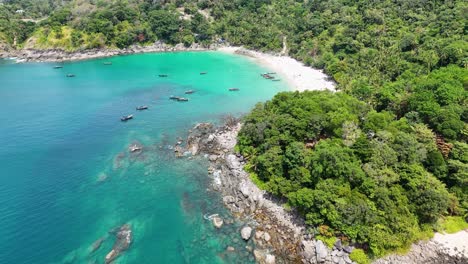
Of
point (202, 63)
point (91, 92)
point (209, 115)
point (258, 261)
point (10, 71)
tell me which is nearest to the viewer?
point (258, 261)

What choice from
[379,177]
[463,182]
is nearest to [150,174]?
[379,177]

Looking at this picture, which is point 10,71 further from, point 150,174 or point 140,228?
point 140,228

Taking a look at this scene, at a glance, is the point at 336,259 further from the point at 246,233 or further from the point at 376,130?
the point at 376,130

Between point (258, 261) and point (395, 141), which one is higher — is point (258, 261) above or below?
below

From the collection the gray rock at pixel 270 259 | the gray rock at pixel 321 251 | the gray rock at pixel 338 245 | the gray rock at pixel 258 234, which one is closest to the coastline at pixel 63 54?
the gray rock at pixel 258 234

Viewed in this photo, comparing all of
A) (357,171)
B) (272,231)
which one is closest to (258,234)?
(272,231)

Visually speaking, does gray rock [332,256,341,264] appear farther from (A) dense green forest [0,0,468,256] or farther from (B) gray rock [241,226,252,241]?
(B) gray rock [241,226,252,241]

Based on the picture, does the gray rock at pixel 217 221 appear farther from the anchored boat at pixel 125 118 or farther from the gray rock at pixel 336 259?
the anchored boat at pixel 125 118
